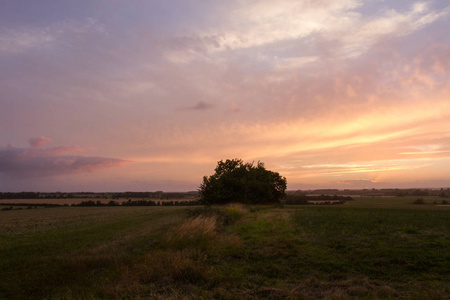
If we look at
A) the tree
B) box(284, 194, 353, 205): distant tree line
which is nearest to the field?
the tree

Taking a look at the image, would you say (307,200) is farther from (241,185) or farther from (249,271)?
(249,271)

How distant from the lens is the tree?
152 ft

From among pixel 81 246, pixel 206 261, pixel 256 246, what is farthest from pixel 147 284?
pixel 81 246

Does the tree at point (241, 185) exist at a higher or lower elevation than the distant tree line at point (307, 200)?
higher

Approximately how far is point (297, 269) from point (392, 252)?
4098mm

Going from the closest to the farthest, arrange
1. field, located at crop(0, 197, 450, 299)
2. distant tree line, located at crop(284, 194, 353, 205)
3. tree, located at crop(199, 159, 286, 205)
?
field, located at crop(0, 197, 450, 299) < tree, located at crop(199, 159, 286, 205) < distant tree line, located at crop(284, 194, 353, 205)

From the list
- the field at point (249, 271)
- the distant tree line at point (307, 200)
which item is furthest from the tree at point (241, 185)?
the field at point (249, 271)

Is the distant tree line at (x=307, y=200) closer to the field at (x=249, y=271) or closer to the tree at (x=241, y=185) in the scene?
the tree at (x=241, y=185)

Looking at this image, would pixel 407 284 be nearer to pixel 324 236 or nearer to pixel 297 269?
pixel 297 269

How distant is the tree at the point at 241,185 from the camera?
46.3m

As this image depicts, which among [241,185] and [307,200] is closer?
[241,185]

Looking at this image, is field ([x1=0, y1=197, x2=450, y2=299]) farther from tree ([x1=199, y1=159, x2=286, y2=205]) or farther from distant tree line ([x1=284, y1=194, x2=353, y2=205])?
distant tree line ([x1=284, y1=194, x2=353, y2=205])

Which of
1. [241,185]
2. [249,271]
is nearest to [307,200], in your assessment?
[241,185]

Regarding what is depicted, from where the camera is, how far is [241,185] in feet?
162
